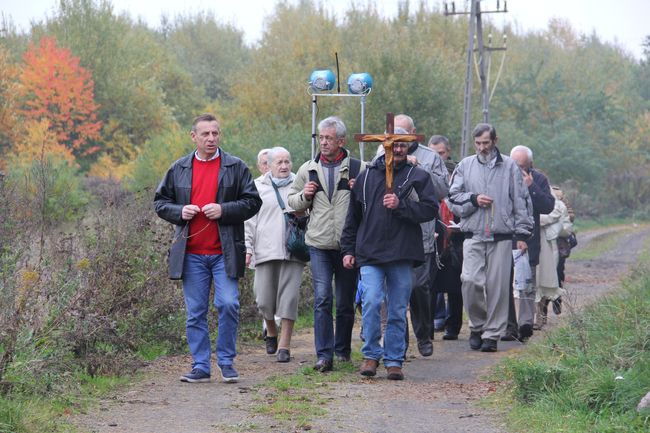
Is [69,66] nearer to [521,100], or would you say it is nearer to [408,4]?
[408,4]

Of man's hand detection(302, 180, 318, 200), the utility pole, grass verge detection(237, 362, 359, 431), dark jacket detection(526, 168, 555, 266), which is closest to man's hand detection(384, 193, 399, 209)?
man's hand detection(302, 180, 318, 200)

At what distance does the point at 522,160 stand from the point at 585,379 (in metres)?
5.18

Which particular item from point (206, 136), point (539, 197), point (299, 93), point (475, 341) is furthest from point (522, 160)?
point (299, 93)

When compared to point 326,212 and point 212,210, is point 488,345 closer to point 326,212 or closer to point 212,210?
point 326,212

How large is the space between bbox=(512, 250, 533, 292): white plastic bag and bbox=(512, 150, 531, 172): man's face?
931 millimetres

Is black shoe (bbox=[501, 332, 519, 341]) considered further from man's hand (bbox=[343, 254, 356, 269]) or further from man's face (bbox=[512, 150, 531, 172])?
man's hand (bbox=[343, 254, 356, 269])

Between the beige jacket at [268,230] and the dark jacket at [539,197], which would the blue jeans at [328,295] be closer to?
the beige jacket at [268,230]

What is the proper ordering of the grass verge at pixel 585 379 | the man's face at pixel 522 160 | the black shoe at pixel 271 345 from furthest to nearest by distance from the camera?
the man's face at pixel 522 160 < the black shoe at pixel 271 345 < the grass verge at pixel 585 379

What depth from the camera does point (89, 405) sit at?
26.9ft

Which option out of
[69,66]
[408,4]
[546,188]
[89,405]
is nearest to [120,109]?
[69,66]

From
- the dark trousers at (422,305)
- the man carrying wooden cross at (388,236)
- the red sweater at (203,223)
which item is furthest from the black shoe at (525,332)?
the red sweater at (203,223)

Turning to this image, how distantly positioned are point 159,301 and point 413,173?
2818 mm

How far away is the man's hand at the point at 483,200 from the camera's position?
11.6m

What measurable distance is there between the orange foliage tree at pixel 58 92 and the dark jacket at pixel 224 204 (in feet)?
139
